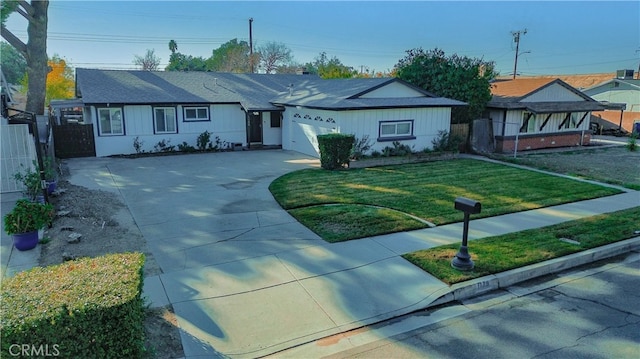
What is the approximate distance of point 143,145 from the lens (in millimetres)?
19156

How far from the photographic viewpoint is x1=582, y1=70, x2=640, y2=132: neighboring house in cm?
2828

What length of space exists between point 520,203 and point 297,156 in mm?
10303

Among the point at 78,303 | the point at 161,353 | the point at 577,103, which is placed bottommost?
the point at 161,353

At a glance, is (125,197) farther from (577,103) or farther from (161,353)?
(577,103)

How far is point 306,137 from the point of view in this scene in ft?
62.6

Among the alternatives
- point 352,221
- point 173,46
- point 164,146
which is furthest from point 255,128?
point 173,46

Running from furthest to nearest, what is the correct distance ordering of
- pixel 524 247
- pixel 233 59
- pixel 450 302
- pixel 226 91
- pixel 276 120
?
pixel 233 59, pixel 226 91, pixel 276 120, pixel 524 247, pixel 450 302

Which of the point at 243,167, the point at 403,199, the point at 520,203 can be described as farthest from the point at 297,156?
the point at 520,203

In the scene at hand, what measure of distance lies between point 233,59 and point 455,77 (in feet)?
152

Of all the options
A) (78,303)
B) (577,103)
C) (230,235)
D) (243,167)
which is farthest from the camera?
(577,103)

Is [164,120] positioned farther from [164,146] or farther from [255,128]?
[255,128]

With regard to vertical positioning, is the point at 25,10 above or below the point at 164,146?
above

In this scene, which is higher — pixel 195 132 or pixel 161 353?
pixel 195 132

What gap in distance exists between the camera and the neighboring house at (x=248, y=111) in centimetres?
1708
